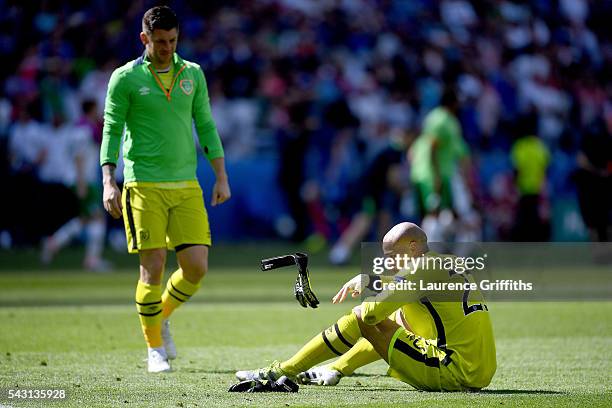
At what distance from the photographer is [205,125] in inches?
393

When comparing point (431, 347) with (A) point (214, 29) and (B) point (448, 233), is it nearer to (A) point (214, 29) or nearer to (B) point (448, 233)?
(B) point (448, 233)

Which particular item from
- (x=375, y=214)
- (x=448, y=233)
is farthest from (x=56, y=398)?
(x=375, y=214)

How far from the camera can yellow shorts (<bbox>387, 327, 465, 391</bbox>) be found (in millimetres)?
8117

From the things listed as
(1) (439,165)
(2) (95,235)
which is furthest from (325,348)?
(2) (95,235)

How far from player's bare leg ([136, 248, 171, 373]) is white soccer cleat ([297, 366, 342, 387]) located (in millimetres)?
1236

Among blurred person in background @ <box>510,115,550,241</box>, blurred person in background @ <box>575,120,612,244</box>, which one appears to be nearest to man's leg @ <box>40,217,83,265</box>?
blurred person in background @ <box>510,115,550,241</box>

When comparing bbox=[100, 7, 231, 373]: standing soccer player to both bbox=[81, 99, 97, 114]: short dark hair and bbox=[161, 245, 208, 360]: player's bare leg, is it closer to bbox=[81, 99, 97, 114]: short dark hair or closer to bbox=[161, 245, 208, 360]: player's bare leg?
bbox=[161, 245, 208, 360]: player's bare leg

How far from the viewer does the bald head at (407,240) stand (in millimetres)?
8008

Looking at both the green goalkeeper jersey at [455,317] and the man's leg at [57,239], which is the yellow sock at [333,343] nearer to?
the green goalkeeper jersey at [455,317]

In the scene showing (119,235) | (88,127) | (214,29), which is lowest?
(119,235)

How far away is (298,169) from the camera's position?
25344 mm

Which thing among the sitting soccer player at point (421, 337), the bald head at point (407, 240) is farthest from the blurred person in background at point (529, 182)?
the bald head at point (407, 240)

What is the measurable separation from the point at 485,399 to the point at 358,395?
86 cm

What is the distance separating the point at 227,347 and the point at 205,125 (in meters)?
2.36
